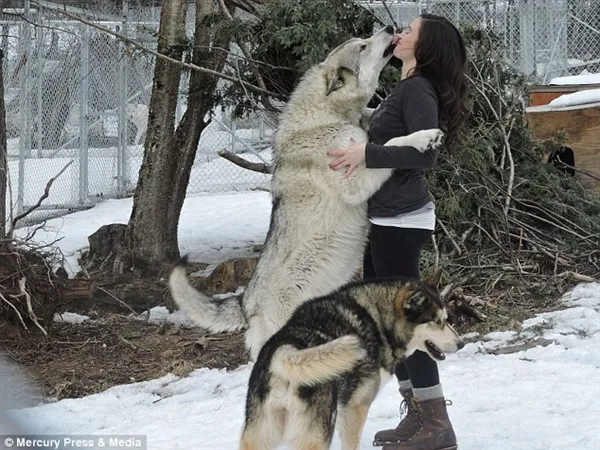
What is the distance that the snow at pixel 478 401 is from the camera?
443cm

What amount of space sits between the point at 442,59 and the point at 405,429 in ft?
→ 5.89

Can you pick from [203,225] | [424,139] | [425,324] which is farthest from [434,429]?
[203,225]

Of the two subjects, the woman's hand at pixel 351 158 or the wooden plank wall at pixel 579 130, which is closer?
the woman's hand at pixel 351 158

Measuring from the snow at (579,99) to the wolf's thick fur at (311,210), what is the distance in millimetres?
4773

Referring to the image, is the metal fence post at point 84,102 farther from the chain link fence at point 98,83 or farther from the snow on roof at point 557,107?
the snow on roof at point 557,107

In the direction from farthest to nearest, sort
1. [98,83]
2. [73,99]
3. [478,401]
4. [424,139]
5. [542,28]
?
[542,28] → [98,83] → [73,99] → [478,401] → [424,139]

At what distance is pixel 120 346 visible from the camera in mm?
6906

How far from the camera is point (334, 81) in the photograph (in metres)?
4.98

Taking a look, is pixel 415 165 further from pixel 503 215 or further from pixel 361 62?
pixel 503 215

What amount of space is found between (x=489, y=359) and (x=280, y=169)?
6.91 feet

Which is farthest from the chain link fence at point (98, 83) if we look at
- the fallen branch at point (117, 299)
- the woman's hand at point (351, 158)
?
the woman's hand at point (351, 158)

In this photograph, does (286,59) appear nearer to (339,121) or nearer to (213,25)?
(213,25)

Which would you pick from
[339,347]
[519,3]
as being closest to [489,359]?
[339,347]

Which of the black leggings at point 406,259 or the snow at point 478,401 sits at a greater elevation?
the black leggings at point 406,259
